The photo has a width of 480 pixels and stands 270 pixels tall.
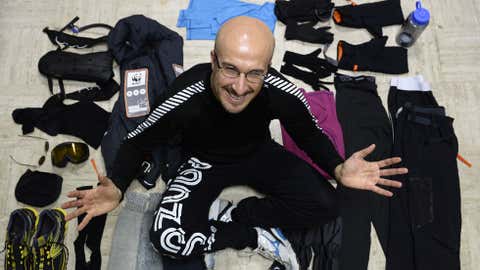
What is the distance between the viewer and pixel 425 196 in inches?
78.9

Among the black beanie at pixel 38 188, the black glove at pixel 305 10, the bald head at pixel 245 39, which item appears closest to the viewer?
the bald head at pixel 245 39

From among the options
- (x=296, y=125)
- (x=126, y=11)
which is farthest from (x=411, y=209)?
(x=126, y=11)

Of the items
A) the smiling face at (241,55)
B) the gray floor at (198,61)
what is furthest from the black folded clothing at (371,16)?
the smiling face at (241,55)

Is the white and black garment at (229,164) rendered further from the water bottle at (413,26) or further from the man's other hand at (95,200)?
the water bottle at (413,26)

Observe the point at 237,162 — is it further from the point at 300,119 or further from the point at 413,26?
the point at 413,26

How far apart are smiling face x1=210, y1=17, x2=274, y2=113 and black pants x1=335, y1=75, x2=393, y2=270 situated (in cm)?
98

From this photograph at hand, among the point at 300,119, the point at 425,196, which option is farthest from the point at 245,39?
the point at 425,196

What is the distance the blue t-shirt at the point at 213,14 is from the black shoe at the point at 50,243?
1.29 meters

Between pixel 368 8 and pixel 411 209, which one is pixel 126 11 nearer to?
pixel 368 8

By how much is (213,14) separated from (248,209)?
1.27 m

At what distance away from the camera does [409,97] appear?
2.27 m

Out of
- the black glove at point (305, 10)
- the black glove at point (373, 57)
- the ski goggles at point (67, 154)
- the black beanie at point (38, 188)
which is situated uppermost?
the black glove at point (305, 10)

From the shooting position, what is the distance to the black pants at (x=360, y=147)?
2.00 metres

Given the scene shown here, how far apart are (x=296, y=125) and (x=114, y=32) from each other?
4.07ft
